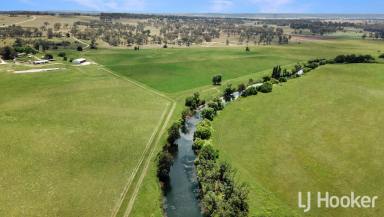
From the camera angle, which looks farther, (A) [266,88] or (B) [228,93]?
(B) [228,93]

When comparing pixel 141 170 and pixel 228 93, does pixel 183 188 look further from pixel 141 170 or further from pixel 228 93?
pixel 228 93

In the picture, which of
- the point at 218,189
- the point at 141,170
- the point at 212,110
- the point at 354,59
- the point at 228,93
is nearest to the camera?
the point at 218,189

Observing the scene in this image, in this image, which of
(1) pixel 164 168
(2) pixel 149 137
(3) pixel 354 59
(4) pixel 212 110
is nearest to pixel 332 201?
(1) pixel 164 168

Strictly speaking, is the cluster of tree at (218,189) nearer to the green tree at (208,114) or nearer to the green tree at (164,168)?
the green tree at (164,168)

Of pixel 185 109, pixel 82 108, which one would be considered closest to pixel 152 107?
pixel 185 109

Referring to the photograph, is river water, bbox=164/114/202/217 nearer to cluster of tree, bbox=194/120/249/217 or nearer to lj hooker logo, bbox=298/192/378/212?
cluster of tree, bbox=194/120/249/217

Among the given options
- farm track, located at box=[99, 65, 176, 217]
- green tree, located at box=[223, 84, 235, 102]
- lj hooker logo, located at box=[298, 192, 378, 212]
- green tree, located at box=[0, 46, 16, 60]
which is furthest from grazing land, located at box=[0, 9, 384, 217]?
green tree, located at box=[0, 46, 16, 60]

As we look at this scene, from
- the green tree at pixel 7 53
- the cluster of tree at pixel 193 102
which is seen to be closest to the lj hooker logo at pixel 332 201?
the cluster of tree at pixel 193 102
